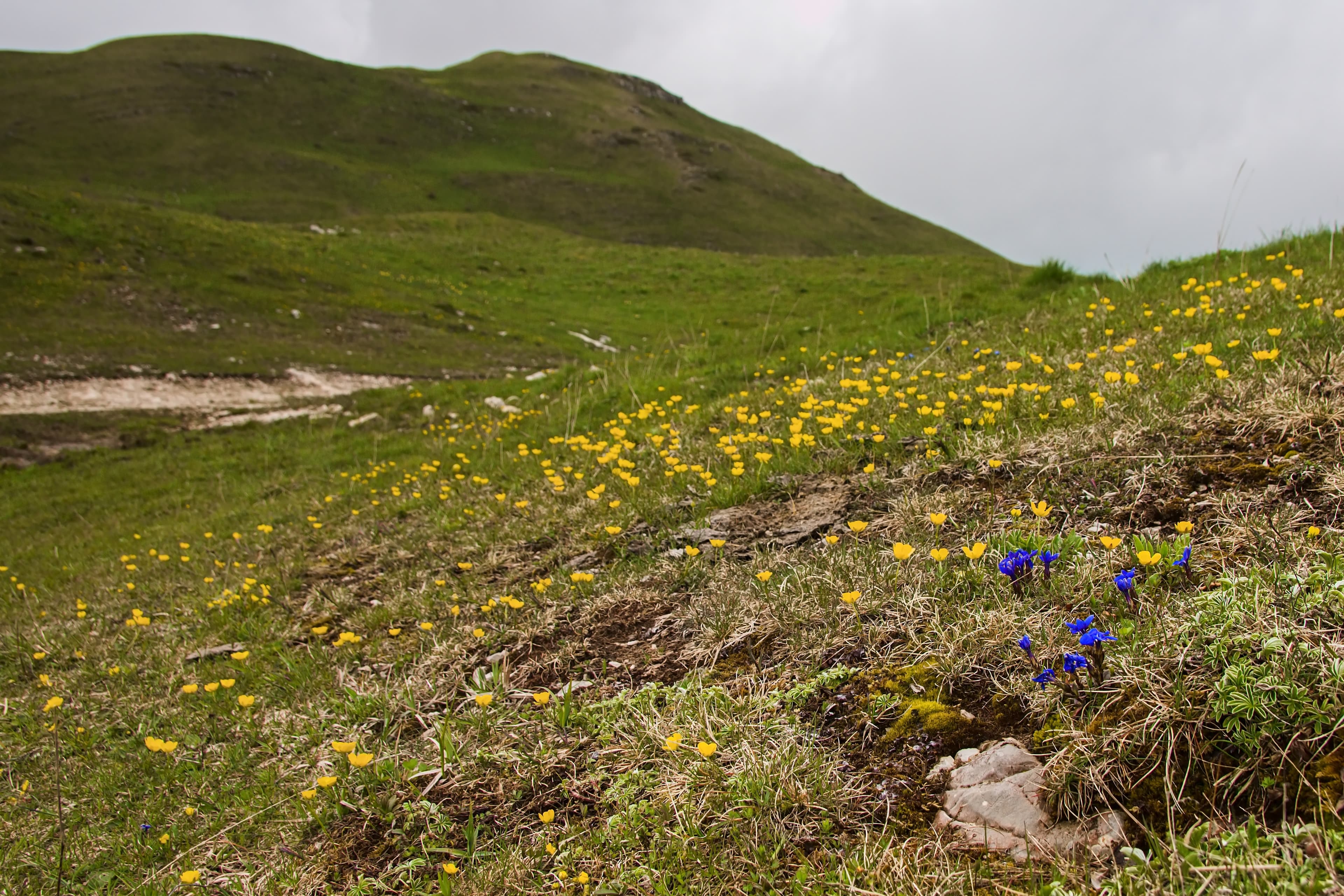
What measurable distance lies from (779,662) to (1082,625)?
1259 millimetres

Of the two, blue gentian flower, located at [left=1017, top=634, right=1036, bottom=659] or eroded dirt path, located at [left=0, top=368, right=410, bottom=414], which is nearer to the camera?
blue gentian flower, located at [left=1017, top=634, right=1036, bottom=659]

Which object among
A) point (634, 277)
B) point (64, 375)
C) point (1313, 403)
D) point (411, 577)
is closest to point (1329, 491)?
point (1313, 403)

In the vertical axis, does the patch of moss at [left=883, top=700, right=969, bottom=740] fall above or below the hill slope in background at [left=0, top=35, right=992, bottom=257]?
below

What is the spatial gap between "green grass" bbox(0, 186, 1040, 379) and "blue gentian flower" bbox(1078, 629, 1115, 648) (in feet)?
27.2

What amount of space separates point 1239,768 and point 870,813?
3.32 feet

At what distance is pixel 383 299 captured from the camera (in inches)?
1066

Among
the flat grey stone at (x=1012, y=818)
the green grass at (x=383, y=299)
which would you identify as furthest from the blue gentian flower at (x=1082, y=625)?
the green grass at (x=383, y=299)

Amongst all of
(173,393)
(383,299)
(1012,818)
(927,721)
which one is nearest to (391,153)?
(383,299)

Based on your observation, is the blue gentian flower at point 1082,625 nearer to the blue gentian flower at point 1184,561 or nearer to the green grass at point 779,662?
the green grass at point 779,662

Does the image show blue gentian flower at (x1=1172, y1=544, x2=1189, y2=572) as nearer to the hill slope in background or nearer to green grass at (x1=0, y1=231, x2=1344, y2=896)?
green grass at (x1=0, y1=231, x2=1344, y2=896)

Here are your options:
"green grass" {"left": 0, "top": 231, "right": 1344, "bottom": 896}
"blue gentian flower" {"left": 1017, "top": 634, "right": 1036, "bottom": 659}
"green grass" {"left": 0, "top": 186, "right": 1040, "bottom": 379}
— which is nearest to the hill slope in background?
"green grass" {"left": 0, "top": 186, "right": 1040, "bottom": 379}

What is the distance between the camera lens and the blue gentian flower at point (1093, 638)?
2197 millimetres

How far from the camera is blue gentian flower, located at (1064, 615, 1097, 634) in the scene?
2279 mm

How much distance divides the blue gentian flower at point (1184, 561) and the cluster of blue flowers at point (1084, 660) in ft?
1.55
